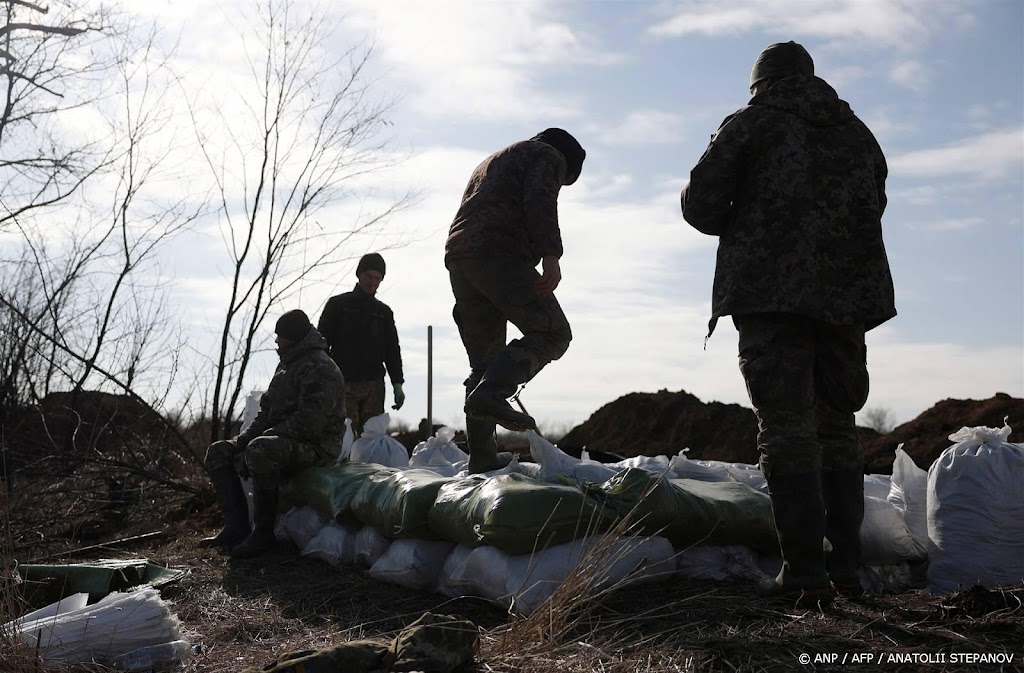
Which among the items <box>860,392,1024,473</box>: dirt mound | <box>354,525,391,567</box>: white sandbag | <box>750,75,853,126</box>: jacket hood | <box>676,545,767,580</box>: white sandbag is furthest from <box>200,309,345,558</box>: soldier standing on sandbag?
<box>860,392,1024,473</box>: dirt mound

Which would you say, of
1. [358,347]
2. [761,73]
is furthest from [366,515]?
[358,347]

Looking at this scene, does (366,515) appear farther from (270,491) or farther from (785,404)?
(785,404)

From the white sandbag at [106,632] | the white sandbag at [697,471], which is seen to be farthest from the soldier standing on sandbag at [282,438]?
the white sandbag at [106,632]

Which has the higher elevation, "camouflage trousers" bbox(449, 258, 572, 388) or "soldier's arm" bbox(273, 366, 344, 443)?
"camouflage trousers" bbox(449, 258, 572, 388)

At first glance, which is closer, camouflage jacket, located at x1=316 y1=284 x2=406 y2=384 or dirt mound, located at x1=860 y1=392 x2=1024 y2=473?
camouflage jacket, located at x1=316 y1=284 x2=406 y2=384

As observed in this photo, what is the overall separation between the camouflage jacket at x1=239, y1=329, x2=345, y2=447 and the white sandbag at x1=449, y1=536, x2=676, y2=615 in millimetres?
2016

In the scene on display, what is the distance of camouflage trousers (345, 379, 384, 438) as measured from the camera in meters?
7.23

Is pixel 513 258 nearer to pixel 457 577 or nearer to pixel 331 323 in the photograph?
pixel 457 577

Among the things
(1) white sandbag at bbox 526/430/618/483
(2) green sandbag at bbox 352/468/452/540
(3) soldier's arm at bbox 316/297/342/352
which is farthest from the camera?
(3) soldier's arm at bbox 316/297/342/352

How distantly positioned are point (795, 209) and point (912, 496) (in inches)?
58.4

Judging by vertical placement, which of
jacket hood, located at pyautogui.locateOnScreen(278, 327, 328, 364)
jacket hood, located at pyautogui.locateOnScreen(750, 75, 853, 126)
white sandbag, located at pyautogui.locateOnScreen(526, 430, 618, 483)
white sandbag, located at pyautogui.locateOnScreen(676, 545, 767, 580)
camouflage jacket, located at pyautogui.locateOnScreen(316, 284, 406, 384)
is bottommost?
white sandbag, located at pyautogui.locateOnScreen(676, 545, 767, 580)

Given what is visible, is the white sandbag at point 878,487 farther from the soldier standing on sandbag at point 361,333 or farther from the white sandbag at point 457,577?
the soldier standing on sandbag at point 361,333

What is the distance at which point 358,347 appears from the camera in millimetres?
7223

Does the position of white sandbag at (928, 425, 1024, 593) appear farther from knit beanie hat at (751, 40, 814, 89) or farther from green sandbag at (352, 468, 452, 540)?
green sandbag at (352, 468, 452, 540)
